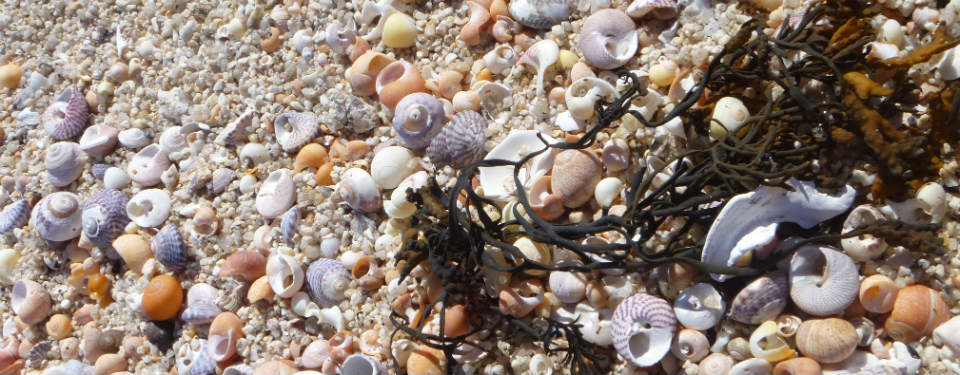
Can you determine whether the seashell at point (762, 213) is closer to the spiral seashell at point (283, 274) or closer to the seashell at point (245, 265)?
the spiral seashell at point (283, 274)

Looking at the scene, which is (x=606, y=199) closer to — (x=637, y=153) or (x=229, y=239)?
(x=637, y=153)

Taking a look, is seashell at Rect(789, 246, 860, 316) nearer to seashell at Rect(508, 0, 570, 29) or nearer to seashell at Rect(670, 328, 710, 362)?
seashell at Rect(670, 328, 710, 362)

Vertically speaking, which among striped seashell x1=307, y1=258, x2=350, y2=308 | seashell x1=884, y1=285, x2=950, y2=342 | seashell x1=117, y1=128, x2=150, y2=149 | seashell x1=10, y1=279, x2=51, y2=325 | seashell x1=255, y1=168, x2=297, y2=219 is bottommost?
seashell x1=10, y1=279, x2=51, y2=325

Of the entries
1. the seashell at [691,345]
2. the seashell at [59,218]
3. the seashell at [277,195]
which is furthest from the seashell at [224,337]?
the seashell at [691,345]

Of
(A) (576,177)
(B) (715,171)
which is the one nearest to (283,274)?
(A) (576,177)

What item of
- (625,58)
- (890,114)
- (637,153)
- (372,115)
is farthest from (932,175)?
(372,115)

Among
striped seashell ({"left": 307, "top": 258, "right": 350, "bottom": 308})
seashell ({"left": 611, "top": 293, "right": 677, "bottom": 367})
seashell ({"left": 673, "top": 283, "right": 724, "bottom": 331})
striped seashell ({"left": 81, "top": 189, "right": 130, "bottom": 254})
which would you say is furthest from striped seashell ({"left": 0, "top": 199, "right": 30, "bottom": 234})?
seashell ({"left": 673, "top": 283, "right": 724, "bottom": 331})

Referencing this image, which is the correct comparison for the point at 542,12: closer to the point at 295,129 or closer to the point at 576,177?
the point at 576,177
